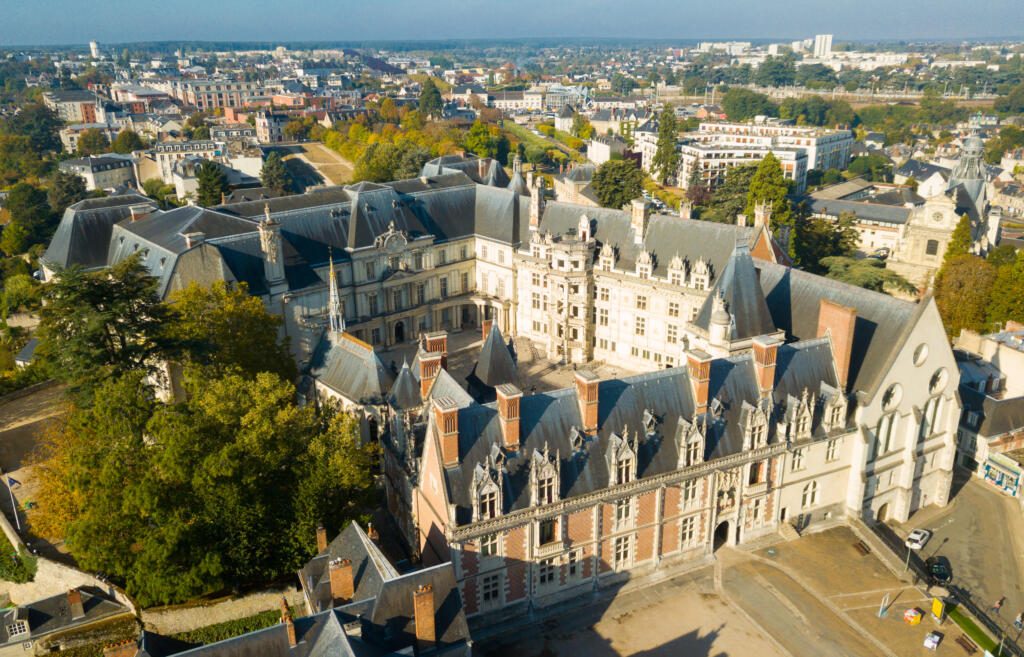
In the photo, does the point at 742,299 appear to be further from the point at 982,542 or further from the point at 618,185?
the point at 618,185

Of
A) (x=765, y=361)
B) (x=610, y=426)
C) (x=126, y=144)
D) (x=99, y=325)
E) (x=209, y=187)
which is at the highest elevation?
(x=99, y=325)

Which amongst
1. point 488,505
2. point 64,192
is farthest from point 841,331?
point 64,192

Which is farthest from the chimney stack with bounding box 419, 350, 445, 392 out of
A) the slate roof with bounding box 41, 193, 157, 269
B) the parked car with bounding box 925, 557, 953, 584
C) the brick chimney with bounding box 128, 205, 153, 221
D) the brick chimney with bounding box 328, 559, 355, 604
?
the slate roof with bounding box 41, 193, 157, 269

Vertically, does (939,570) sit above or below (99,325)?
below

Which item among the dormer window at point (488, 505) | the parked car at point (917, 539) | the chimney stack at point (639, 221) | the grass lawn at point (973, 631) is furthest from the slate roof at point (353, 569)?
the chimney stack at point (639, 221)

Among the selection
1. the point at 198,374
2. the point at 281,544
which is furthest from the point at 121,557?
the point at 198,374

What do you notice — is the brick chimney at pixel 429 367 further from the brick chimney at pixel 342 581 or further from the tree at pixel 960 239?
the tree at pixel 960 239
